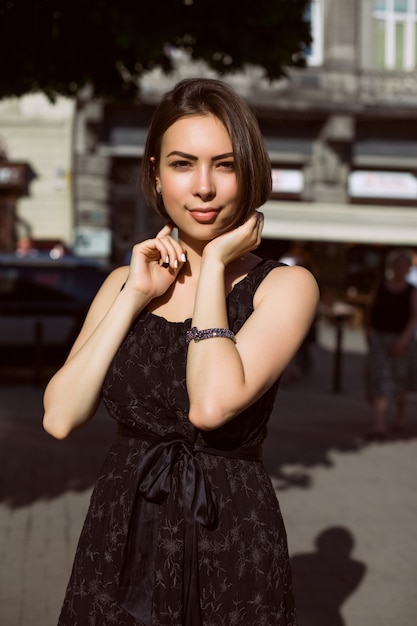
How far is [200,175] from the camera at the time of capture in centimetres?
217

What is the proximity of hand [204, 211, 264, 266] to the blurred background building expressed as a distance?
17598 mm

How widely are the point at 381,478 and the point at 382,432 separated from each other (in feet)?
5.62

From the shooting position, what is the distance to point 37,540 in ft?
17.4

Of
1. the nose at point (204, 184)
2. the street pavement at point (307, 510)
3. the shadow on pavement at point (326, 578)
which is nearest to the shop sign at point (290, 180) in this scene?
the street pavement at point (307, 510)

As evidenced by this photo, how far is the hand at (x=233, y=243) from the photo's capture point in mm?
2207

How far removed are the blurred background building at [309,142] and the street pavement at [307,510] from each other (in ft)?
35.2

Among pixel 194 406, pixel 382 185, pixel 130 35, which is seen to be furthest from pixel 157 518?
pixel 382 185

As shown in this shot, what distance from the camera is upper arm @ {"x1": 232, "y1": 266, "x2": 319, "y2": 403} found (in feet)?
6.92

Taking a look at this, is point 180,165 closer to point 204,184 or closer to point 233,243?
point 204,184

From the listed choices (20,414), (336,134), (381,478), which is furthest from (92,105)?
(381,478)

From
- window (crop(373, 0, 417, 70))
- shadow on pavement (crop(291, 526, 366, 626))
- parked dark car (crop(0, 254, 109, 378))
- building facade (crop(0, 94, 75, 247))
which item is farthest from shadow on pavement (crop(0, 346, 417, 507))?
window (crop(373, 0, 417, 70))

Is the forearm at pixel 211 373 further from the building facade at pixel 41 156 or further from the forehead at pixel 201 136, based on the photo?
the building facade at pixel 41 156

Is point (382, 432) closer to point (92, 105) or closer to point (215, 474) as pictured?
point (215, 474)

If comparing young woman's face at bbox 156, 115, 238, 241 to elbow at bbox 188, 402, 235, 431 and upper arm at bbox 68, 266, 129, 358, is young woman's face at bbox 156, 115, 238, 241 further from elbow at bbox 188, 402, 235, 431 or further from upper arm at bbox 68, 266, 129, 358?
elbow at bbox 188, 402, 235, 431
